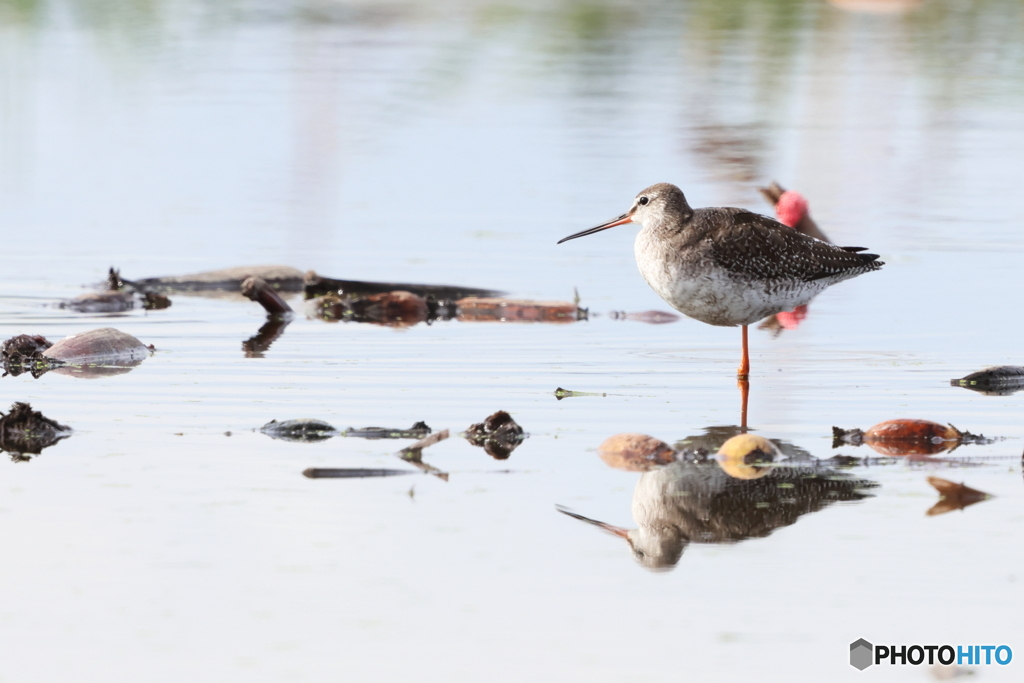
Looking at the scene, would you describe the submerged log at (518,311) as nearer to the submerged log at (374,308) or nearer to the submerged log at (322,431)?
the submerged log at (374,308)

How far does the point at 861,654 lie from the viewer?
5020mm

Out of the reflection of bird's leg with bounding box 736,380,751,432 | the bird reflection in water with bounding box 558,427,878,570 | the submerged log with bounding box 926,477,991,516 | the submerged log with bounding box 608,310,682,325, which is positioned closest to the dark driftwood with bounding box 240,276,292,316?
the submerged log with bounding box 608,310,682,325

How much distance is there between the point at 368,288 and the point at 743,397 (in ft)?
14.0

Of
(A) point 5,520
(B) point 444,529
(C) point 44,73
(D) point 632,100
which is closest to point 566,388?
(B) point 444,529

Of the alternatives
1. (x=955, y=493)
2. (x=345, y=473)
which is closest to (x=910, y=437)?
(x=955, y=493)

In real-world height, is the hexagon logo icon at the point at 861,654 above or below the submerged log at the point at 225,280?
below

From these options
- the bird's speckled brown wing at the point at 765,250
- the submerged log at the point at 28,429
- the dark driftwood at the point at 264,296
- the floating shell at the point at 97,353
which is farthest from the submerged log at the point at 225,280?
the submerged log at the point at 28,429

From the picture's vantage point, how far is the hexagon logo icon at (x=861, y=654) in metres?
4.96

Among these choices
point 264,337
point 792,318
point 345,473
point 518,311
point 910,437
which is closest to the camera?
point 345,473

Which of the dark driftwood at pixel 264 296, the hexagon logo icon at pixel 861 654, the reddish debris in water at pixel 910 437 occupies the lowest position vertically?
the hexagon logo icon at pixel 861 654

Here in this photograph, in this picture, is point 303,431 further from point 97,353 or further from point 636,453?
point 97,353

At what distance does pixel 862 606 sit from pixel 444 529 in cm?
165

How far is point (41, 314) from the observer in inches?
455

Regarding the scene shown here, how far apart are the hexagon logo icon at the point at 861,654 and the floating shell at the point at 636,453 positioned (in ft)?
6.92
